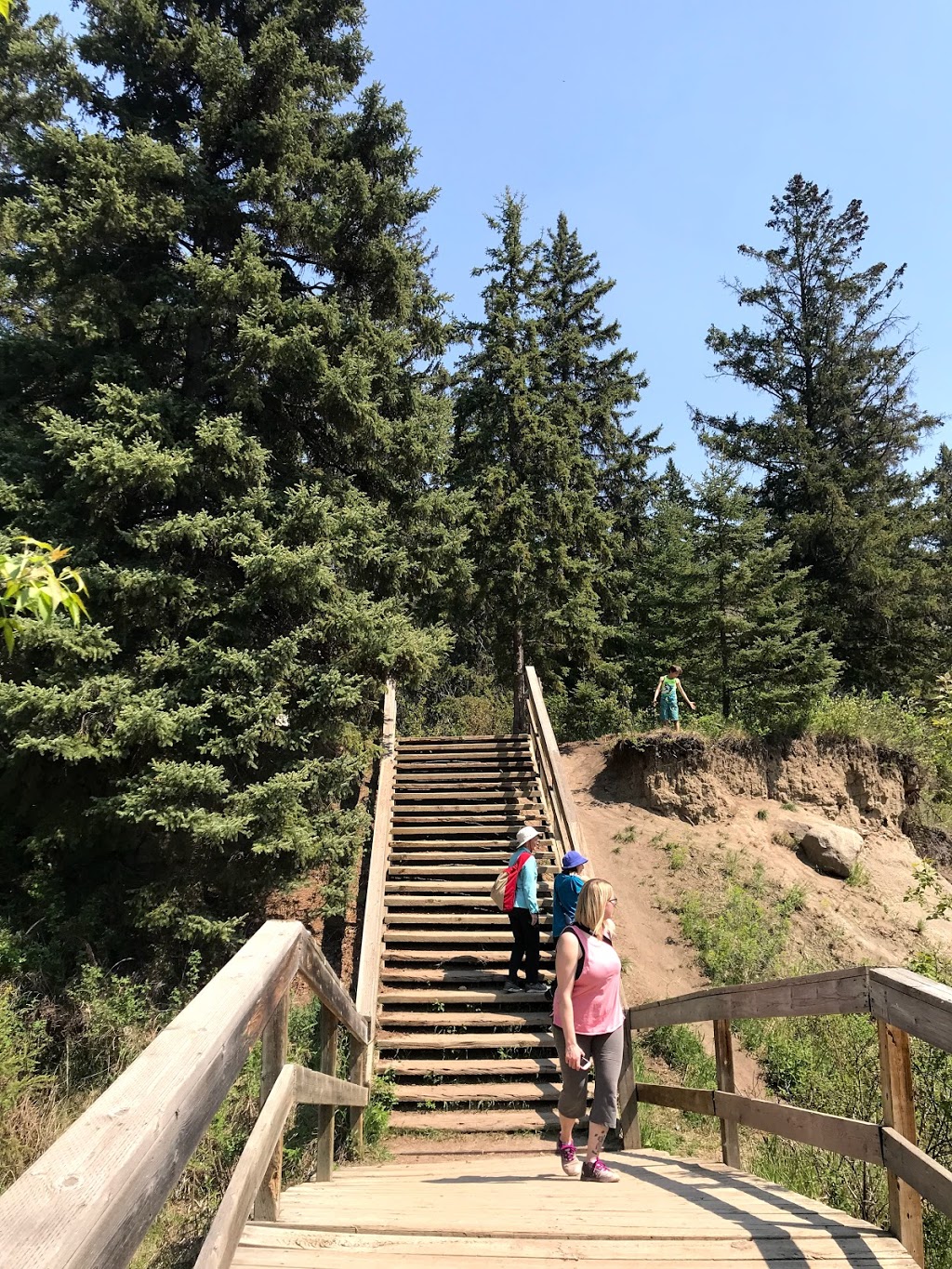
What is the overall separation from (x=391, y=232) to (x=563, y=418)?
8589 mm

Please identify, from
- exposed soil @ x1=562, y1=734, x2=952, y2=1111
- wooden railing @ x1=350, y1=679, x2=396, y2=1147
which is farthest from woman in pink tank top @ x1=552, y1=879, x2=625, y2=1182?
exposed soil @ x1=562, y1=734, x2=952, y2=1111

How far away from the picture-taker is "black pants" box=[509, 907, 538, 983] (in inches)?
305

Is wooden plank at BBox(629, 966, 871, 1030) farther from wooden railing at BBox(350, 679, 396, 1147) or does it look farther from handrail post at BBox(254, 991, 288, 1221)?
wooden railing at BBox(350, 679, 396, 1147)

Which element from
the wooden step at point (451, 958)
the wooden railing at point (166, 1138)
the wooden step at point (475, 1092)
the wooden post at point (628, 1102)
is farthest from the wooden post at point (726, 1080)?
the wooden step at point (451, 958)

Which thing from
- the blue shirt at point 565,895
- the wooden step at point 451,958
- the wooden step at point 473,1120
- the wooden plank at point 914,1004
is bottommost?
the wooden step at point 473,1120

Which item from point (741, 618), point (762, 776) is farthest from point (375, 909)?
point (741, 618)

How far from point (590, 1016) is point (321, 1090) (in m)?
1.72

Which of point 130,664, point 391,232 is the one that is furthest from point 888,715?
point 130,664

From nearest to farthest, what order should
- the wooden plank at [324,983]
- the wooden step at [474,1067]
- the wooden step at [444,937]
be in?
the wooden plank at [324,983], the wooden step at [474,1067], the wooden step at [444,937]

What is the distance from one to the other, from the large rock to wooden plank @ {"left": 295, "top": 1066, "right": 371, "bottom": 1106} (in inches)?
435

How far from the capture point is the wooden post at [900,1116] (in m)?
2.50

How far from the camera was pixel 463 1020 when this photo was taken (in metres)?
7.41

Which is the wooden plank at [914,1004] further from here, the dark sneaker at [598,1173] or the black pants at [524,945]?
the black pants at [524,945]

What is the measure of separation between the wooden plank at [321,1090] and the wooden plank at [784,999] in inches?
76.7
